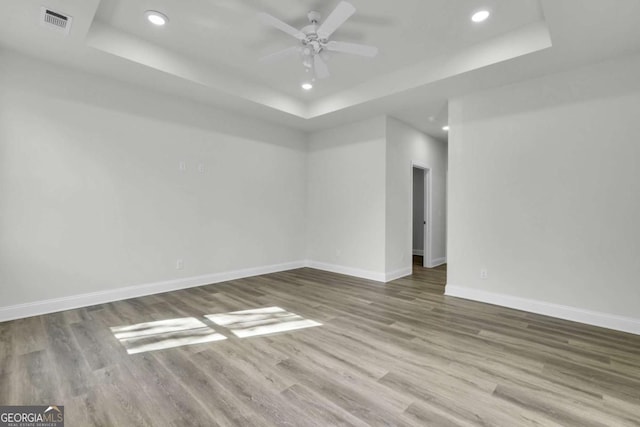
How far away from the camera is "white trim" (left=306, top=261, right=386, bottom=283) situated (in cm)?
501

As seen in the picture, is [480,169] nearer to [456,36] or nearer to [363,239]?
[456,36]

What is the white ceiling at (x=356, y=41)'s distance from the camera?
2.70 meters

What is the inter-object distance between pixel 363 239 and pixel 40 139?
4.59 m

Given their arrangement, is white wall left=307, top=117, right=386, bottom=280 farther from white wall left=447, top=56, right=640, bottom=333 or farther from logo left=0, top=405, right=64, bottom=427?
logo left=0, top=405, right=64, bottom=427

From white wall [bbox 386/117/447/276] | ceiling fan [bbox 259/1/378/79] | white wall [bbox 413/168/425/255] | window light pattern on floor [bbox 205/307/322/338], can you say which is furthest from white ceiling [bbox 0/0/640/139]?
white wall [bbox 413/168/425/255]

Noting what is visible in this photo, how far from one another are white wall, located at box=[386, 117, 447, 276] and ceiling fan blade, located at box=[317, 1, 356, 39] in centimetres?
254

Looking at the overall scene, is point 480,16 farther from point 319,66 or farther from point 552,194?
point 552,194

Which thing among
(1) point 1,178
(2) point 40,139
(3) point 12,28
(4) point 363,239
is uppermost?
(3) point 12,28

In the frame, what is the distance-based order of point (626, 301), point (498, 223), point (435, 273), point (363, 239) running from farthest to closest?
1. point (435, 273)
2. point (363, 239)
3. point (498, 223)
4. point (626, 301)

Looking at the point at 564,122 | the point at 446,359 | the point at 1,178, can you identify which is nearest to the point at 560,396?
the point at 446,359

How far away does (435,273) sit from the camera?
5.64 m

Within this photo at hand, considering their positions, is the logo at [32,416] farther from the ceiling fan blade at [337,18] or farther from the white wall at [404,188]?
the white wall at [404,188]

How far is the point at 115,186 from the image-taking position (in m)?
3.81

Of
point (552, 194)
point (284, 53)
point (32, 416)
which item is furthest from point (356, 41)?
point (32, 416)
